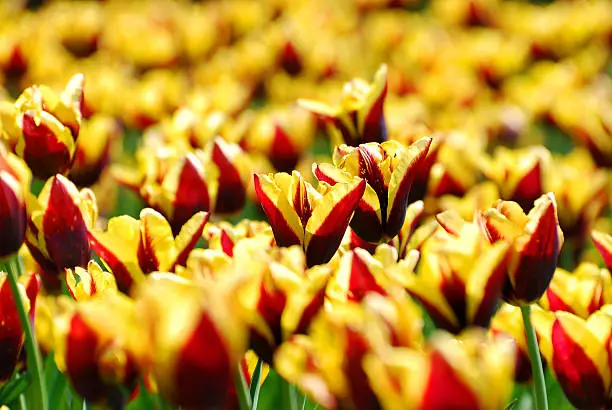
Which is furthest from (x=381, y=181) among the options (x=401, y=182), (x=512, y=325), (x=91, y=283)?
(x=91, y=283)

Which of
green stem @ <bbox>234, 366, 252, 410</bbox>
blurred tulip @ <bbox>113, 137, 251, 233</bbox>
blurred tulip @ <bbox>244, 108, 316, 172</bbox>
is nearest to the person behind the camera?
green stem @ <bbox>234, 366, 252, 410</bbox>

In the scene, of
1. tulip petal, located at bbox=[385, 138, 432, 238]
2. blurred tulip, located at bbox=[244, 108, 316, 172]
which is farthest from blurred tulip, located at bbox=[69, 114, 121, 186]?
tulip petal, located at bbox=[385, 138, 432, 238]

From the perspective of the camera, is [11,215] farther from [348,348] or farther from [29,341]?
[348,348]

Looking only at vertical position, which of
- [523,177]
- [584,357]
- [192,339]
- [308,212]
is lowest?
[523,177]

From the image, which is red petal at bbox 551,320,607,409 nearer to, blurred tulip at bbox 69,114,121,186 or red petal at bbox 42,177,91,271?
red petal at bbox 42,177,91,271

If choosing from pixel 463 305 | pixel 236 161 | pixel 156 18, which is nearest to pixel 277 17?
pixel 156 18
